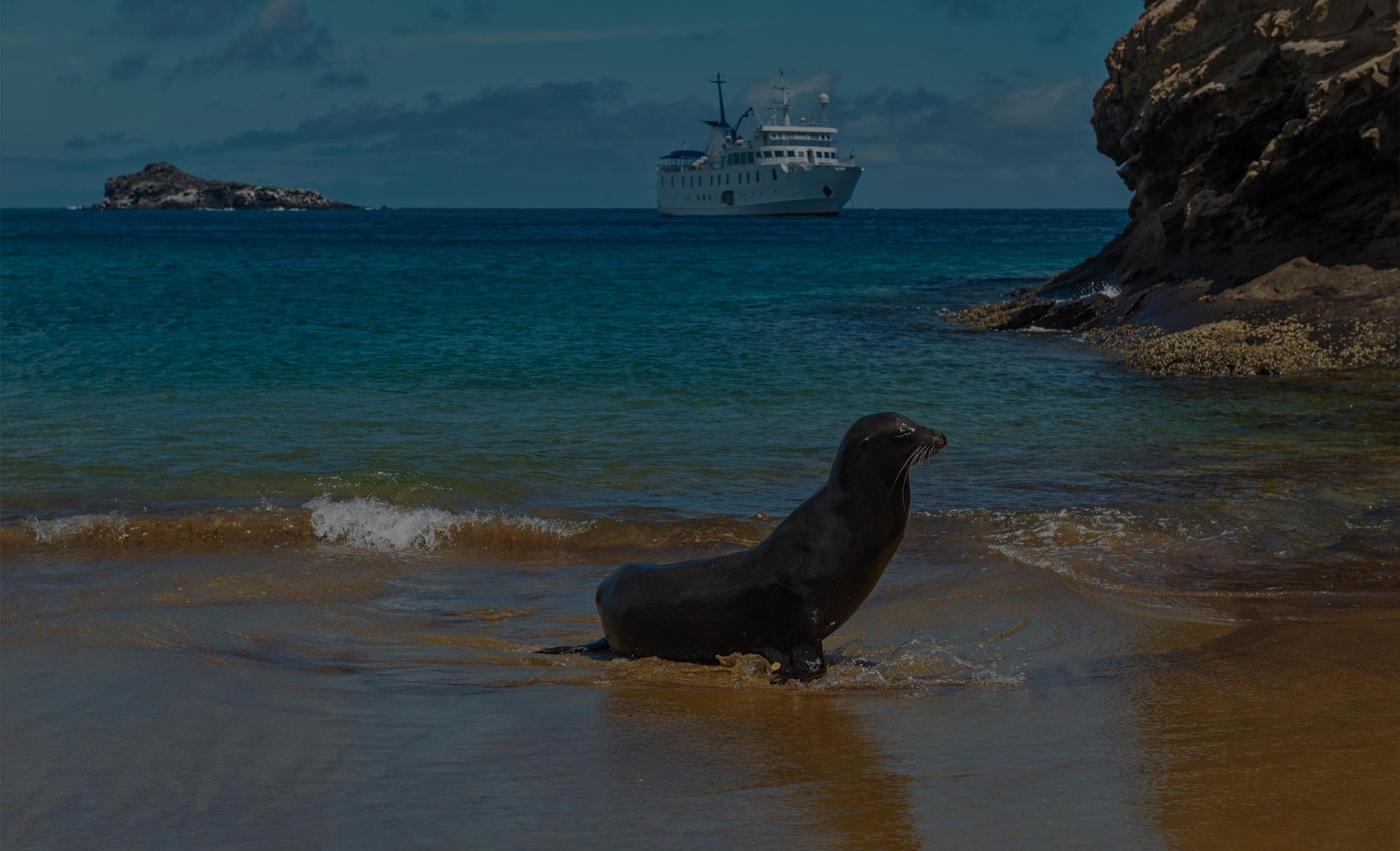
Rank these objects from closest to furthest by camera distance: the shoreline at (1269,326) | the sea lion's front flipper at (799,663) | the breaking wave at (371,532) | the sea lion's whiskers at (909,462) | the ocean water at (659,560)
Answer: the ocean water at (659,560) → the sea lion's whiskers at (909,462) → the sea lion's front flipper at (799,663) → the breaking wave at (371,532) → the shoreline at (1269,326)

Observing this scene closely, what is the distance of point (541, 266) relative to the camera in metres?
43.2

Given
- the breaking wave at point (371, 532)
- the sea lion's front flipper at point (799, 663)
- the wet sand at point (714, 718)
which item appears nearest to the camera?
the wet sand at point (714, 718)

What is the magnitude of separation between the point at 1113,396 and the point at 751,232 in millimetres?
62357

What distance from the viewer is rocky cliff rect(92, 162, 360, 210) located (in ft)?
605

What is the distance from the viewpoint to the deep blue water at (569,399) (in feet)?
36.2

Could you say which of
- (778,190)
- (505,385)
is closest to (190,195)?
(778,190)

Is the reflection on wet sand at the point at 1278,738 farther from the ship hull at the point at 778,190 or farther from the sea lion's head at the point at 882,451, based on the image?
the ship hull at the point at 778,190

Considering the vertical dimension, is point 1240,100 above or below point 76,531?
above

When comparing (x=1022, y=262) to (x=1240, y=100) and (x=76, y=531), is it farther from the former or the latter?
(x=76, y=531)

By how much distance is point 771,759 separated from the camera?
480cm

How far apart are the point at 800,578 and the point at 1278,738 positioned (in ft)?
6.67

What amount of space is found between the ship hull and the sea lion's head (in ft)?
311

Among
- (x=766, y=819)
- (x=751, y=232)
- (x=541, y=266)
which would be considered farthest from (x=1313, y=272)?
(x=751, y=232)

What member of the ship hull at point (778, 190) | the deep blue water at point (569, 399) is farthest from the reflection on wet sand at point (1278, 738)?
the ship hull at point (778, 190)
